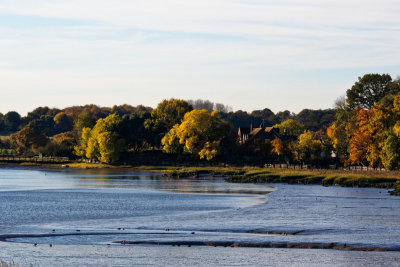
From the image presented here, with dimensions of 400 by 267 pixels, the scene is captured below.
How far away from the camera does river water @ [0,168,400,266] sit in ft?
104

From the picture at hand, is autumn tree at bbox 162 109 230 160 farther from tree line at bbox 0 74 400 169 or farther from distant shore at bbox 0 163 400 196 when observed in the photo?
distant shore at bbox 0 163 400 196

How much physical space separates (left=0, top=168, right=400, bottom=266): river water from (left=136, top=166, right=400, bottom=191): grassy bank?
15.3m

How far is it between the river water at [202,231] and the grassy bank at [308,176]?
15319 millimetres

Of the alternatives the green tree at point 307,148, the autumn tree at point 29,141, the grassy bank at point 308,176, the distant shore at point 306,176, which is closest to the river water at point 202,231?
the distant shore at point 306,176

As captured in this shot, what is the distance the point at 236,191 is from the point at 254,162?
56951 mm

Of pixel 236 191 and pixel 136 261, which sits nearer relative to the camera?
pixel 136 261

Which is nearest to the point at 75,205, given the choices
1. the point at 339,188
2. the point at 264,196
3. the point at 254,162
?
the point at 264,196

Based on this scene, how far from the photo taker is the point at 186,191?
79.6 m

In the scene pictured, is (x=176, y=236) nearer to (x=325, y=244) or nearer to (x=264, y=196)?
(x=325, y=244)

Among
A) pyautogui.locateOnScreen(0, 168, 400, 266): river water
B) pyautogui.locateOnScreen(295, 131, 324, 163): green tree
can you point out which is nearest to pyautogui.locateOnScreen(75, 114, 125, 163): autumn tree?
pyautogui.locateOnScreen(295, 131, 324, 163): green tree

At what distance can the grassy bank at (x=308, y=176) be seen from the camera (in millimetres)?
83250

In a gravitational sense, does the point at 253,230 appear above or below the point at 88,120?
below

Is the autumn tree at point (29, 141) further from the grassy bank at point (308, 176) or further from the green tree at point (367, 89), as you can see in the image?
the green tree at point (367, 89)

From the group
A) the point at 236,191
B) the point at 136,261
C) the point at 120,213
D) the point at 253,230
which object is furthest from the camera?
the point at 236,191
